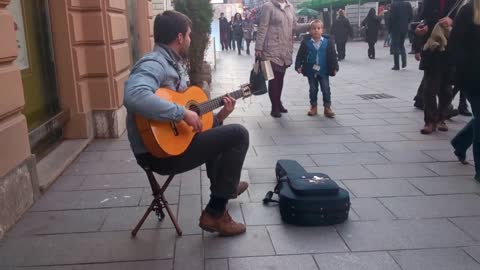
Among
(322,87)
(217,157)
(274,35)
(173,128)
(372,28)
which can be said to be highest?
(274,35)

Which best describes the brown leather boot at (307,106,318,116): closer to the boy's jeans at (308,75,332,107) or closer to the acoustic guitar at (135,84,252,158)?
the boy's jeans at (308,75,332,107)

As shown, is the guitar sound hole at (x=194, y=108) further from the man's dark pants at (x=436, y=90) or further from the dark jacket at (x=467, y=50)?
the man's dark pants at (x=436, y=90)

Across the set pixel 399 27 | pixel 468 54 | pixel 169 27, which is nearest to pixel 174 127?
pixel 169 27

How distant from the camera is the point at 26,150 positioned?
4.02 m

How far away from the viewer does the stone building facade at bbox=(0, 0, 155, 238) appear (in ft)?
12.3

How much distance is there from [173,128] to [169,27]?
697 millimetres

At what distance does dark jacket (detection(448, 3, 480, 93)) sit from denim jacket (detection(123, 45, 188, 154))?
8.27 feet

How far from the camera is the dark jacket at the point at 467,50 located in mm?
4352

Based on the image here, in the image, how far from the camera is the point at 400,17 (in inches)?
584

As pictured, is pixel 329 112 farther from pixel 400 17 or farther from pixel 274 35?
pixel 400 17

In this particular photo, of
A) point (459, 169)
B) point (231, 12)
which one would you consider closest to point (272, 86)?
point (459, 169)

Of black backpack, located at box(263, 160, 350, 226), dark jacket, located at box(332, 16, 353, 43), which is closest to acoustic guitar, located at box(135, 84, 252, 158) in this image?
black backpack, located at box(263, 160, 350, 226)

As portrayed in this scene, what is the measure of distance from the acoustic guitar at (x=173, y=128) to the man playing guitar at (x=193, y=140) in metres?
0.07

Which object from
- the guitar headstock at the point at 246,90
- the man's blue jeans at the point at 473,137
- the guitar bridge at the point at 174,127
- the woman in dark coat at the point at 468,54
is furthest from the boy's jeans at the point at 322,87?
the guitar bridge at the point at 174,127
